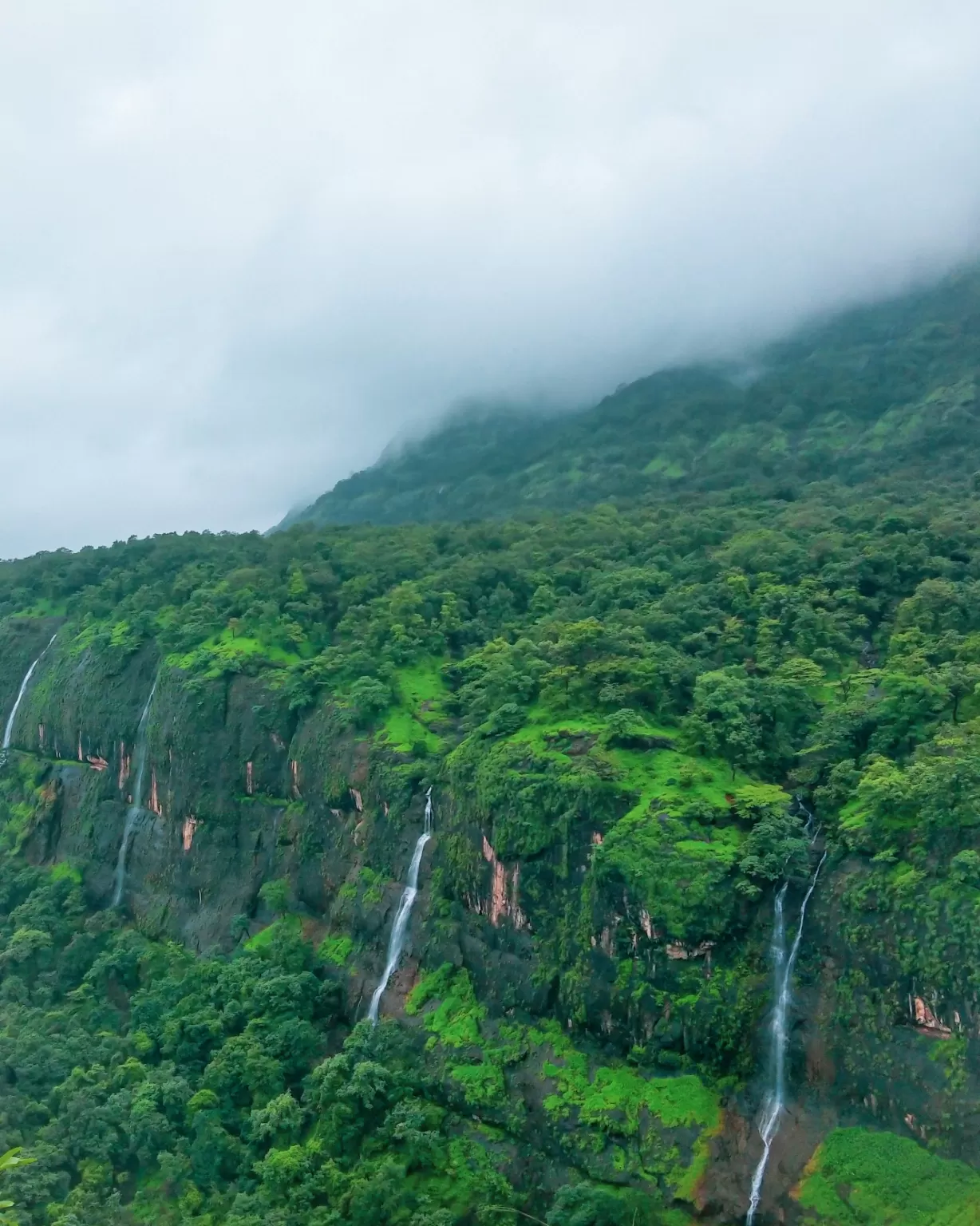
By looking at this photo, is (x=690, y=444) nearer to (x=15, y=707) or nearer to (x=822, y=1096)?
(x=15, y=707)

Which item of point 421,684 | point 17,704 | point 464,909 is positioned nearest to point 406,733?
point 421,684

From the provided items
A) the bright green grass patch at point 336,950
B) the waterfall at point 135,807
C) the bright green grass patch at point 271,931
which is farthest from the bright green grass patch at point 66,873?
the bright green grass patch at point 336,950

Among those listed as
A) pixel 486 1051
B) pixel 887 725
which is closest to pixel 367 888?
pixel 486 1051

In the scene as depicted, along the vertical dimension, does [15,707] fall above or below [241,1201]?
above

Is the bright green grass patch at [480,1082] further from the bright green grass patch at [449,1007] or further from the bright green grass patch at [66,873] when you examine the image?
the bright green grass patch at [66,873]

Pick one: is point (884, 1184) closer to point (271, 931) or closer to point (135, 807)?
point (271, 931)

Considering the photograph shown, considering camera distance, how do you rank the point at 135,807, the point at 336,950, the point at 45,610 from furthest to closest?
the point at 45,610
the point at 135,807
the point at 336,950
